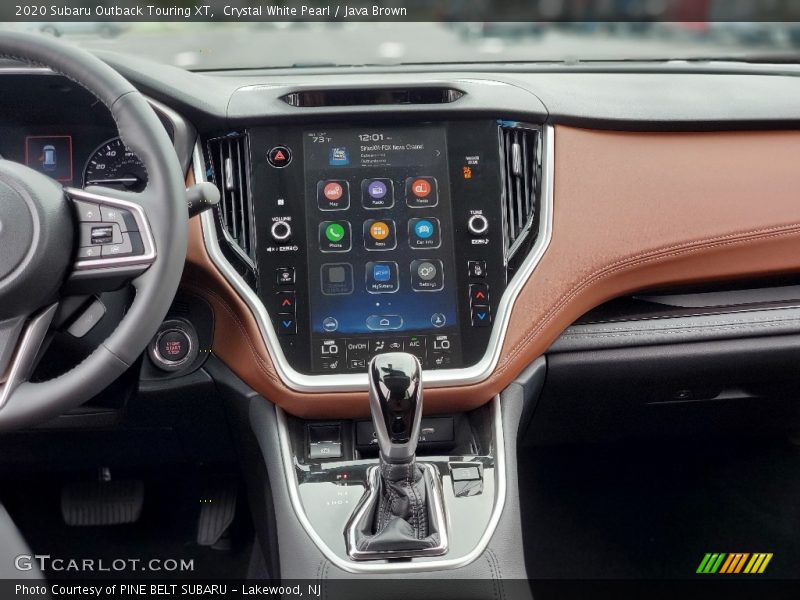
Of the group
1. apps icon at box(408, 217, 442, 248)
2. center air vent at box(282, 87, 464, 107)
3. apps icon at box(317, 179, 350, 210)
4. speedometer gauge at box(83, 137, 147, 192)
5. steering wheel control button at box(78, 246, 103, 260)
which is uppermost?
center air vent at box(282, 87, 464, 107)

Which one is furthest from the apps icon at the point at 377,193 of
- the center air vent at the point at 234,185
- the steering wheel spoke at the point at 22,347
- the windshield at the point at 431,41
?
the steering wheel spoke at the point at 22,347

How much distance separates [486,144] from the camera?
5.44ft

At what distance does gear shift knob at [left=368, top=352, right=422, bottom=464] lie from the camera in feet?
4.48

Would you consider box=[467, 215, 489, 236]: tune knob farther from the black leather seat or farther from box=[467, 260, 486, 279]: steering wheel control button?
the black leather seat

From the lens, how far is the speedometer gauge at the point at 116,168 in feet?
5.17

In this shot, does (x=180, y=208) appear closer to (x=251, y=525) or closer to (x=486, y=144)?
(x=486, y=144)

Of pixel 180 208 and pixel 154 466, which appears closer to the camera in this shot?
pixel 180 208

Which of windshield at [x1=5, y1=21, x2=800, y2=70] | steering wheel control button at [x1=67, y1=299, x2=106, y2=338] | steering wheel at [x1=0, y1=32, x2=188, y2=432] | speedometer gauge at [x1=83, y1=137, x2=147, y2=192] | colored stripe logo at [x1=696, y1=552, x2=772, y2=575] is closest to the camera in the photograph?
steering wheel at [x1=0, y1=32, x2=188, y2=432]

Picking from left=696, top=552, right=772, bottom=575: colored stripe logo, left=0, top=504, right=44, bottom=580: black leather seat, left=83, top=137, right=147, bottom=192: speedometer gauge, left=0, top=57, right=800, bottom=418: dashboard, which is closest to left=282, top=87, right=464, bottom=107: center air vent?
left=0, top=57, right=800, bottom=418: dashboard

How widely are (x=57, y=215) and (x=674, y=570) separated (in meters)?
1.64

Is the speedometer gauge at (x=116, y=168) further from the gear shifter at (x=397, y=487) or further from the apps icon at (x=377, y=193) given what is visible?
the gear shifter at (x=397, y=487)

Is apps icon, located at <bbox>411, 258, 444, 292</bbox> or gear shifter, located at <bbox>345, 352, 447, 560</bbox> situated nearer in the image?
gear shifter, located at <bbox>345, 352, 447, 560</bbox>

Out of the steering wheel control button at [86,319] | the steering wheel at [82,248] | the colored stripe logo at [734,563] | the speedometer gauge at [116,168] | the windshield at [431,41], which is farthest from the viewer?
the colored stripe logo at [734,563]

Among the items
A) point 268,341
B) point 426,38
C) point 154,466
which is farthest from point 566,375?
point 154,466
